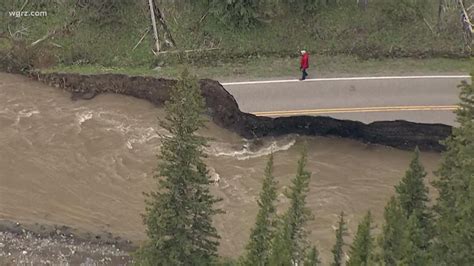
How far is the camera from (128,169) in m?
22.4

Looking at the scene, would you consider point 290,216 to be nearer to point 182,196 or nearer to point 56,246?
point 182,196

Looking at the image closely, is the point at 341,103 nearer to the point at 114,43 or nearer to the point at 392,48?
the point at 392,48

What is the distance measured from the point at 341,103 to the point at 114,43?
430 inches

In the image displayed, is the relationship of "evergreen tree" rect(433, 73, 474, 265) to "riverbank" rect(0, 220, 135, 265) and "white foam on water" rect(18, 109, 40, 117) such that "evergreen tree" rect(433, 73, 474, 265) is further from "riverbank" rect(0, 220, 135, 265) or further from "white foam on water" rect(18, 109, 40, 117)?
"white foam on water" rect(18, 109, 40, 117)

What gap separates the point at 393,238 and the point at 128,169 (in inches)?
486

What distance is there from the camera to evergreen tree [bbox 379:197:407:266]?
12.2 meters

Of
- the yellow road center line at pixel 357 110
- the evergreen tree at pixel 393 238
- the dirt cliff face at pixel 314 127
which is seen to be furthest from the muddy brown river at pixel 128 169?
the evergreen tree at pixel 393 238

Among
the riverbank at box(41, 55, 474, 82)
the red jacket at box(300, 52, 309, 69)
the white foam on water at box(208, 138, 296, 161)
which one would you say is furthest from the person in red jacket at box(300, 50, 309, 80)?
the white foam on water at box(208, 138, 296, 161)

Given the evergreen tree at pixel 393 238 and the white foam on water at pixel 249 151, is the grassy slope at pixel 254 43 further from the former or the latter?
the evergreen tree at pixel 393 238

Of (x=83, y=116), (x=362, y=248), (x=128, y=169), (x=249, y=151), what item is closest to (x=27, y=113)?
(x=83, y=116)

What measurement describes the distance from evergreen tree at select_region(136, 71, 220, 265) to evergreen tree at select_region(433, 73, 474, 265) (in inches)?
206

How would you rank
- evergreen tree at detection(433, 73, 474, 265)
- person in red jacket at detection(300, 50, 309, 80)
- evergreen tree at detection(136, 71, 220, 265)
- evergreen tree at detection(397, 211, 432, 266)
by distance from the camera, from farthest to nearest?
1. person in red jacket at detection(300, 50, 309, 80)
2. evergreen tree at detection(136, 71, 220, 265)
3. evergreen tree at detection(433, 73, 474, 265)
4. evergreen tree at detection(397, 211, 432, 266)

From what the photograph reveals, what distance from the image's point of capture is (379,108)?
24.0 metres

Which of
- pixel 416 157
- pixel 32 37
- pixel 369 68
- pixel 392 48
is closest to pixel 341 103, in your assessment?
pixel 369 68
